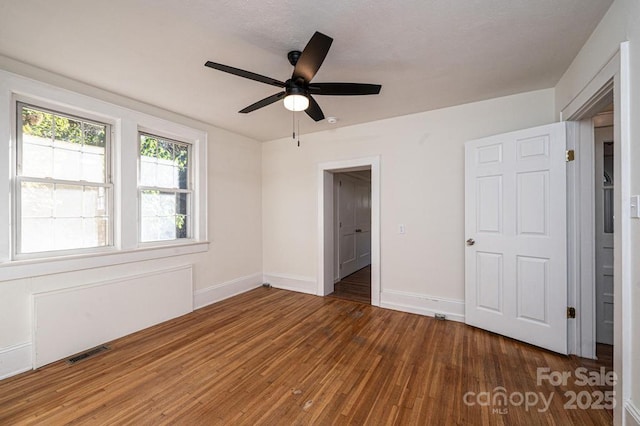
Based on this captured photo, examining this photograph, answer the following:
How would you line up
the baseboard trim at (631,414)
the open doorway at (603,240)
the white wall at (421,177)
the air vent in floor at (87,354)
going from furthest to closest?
the white wall at (421,177), the open doorway at (603,240), the air vent in floor at (87,354), the baseboard trim at (631,414)

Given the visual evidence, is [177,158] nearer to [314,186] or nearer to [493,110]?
[314,186]

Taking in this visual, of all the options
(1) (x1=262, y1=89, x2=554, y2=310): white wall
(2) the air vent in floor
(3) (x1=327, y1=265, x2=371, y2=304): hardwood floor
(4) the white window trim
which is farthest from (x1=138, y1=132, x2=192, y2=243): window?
(3) (x1=327, y1=265, x2=371, y2=304): hardwood floor

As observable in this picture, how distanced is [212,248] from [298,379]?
2.39m

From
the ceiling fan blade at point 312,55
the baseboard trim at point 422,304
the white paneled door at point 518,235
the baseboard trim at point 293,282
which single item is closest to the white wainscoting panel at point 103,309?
the baseboard trim at point 293,282

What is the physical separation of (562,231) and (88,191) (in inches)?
182

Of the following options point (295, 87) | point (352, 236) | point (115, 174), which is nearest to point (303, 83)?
point (295, 87)

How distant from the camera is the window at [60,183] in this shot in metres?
2.28

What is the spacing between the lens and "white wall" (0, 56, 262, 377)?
7.01 ft

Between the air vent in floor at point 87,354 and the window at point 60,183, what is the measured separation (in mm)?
999

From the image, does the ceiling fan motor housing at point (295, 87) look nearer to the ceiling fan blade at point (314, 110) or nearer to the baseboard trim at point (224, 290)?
the ceiling fan blade at point (314, 110)

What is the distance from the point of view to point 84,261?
8.25 ft

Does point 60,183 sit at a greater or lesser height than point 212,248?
greater

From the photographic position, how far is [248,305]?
3611 millimetres

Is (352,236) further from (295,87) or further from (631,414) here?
(631,414)
